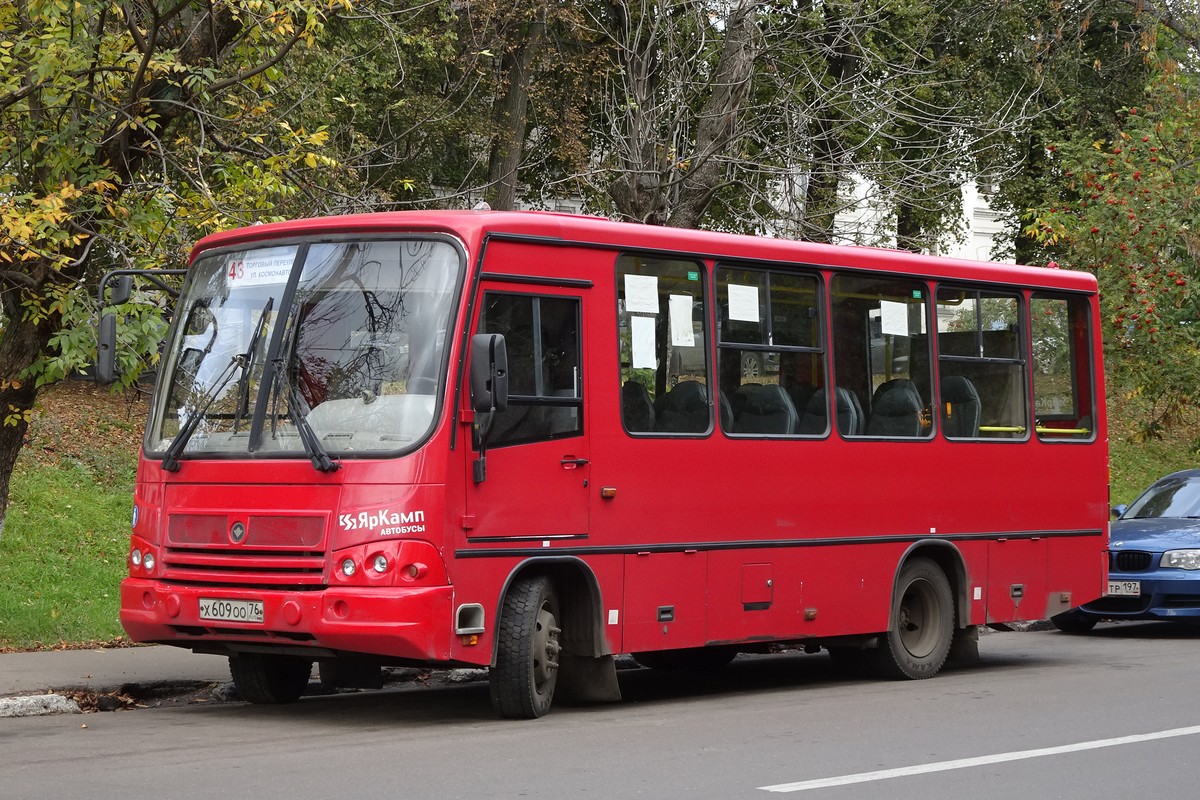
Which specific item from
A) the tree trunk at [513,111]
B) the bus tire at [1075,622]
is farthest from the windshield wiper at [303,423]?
the tree trunk at [513,111]

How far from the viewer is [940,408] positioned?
42.8ft

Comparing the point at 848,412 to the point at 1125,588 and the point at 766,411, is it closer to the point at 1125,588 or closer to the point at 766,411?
the point at 766,411

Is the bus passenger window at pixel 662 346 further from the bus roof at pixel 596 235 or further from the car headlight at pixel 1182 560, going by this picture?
the car headlight at pixel 1182 560

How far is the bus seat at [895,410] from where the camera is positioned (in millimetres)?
12508

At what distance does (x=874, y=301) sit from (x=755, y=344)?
1.48m

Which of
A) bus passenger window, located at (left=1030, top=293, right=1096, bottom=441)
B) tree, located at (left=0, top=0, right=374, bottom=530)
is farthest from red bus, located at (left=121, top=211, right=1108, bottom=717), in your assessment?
tree, located at (left=0, top=0, right=374, bottom=530)

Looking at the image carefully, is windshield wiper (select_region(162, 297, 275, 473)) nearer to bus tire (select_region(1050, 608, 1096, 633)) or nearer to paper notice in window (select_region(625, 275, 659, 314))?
paper notice in window (select_region(625, 275, 659, 314))

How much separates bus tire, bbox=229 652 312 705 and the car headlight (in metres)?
8.80

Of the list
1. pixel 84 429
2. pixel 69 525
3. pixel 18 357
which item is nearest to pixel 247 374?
pixel 18 357

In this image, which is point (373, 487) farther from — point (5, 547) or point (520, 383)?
point (5, 547)

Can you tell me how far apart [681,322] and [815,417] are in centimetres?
152

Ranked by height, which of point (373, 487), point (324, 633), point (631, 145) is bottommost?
point (324, 633)

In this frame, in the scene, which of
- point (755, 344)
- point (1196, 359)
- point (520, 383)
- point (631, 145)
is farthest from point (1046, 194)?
point (520, 383)

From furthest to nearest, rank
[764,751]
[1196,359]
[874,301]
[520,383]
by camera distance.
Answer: [1196,359] → [874,301] → [520,383] → [764,751]
